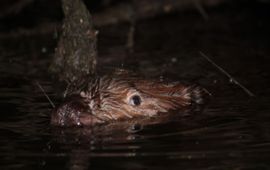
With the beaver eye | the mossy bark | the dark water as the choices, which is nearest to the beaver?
the beaver eye

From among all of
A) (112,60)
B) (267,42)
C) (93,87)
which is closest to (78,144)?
(93,87)

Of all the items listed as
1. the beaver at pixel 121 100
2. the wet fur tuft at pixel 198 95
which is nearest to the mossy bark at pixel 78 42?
the beaver at pixel 121 100

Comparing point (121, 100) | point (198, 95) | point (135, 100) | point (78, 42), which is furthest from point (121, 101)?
point (78, 42)

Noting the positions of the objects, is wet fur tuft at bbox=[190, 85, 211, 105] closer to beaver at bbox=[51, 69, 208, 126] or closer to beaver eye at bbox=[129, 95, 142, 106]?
beaver at bbox=[51, 69, 208, 126]

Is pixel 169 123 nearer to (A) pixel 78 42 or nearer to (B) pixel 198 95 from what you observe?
(B) pixel 198 95

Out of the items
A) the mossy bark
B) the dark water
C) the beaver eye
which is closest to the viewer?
the dark water
